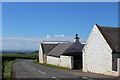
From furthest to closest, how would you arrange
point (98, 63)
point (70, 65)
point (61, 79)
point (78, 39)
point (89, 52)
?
point (78, 39) < point (70, 65) < point (89, 52) < point (98, 63) < point (61, 79)

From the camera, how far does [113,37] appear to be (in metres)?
25.2

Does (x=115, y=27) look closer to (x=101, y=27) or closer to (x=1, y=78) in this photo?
(x=101, y=27)

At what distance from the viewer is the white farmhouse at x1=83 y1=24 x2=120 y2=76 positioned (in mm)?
22656

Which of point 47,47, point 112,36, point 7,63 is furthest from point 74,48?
point 112,36

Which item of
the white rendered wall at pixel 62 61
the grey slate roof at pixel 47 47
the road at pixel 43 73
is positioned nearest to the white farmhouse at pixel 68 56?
the white rendered wall at pixel 62 61

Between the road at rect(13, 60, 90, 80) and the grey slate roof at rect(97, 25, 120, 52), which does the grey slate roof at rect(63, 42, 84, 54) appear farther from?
the grey slate roof at rect(97, 25, 120, 52)

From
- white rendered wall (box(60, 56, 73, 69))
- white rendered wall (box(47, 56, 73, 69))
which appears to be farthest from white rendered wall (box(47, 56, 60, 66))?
white rendered wall (box(60, 56, 73, 69))

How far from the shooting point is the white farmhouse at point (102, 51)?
2266cm

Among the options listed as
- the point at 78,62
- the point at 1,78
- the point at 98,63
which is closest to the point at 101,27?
the point at 98,63

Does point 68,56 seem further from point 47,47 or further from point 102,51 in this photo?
point 47,47

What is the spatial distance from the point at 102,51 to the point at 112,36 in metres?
2.52

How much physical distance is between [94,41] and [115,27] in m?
3.54

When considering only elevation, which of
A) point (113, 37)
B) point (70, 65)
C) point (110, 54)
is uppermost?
point (113, 37)

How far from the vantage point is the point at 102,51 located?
2427 cm
